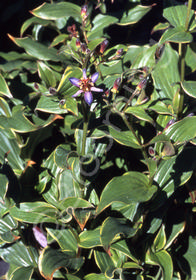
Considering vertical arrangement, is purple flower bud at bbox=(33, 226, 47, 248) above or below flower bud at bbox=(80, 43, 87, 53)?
below

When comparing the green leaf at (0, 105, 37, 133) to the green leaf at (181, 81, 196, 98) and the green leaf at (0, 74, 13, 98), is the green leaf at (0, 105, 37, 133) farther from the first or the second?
the green leaf at (181, 81, 196, 98)

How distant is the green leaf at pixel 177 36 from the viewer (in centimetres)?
153

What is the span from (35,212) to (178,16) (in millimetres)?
1090

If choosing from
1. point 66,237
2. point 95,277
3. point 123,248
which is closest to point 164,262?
point 123,248

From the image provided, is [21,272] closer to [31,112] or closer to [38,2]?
[31,112]

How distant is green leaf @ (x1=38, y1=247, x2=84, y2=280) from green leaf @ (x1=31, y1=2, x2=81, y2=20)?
1069 millimetres

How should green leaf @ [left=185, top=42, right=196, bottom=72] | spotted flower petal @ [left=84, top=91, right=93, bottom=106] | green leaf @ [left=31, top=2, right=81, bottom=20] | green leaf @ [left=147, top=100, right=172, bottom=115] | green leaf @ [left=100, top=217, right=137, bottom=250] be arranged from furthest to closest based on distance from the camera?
1. green leaf @ [left=185, top=42, right=196, bottom=72]
2. green leaf @ [left=31, top=2, right=81, bottom=20]
3. green leaf @ [left=147, top=100, right=172, bottom=115]
4. green leaf @ [left=100, top=217, right=137, bottom=250]
5. spotted flower petal @ [left=84, top=91, right=93, bottom=106]

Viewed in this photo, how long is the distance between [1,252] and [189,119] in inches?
40.0

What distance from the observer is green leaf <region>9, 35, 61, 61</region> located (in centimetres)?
184

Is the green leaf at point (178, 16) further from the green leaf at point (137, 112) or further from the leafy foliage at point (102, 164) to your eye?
the green leaf at point (137, 112)

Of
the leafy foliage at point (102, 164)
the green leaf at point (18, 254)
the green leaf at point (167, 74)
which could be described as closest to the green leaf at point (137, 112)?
the leafy foliage at point (102, 164)

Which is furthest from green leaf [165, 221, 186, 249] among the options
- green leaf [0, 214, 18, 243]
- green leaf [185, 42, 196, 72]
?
green leaf [185, 42, 196, 72]

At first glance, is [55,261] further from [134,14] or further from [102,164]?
[134,14]

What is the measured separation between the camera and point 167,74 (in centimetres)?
185
